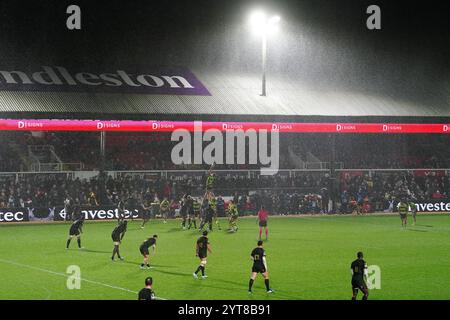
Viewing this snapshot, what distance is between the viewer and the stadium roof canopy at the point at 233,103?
45875 mm

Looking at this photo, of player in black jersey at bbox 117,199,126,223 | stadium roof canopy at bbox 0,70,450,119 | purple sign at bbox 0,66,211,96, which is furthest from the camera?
purple sign at bbox 0,66,211,96

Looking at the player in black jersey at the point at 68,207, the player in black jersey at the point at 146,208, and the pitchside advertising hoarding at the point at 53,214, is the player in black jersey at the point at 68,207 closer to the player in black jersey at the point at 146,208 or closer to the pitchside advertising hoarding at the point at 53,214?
the pitchside advertising hoarding at the point at 53,214

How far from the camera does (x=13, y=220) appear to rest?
45.7 meters

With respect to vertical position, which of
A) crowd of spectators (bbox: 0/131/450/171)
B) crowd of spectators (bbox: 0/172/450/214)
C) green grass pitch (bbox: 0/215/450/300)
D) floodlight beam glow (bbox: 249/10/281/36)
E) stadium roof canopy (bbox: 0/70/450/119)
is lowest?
green grass pitch (bbox: 0/215/450/300)

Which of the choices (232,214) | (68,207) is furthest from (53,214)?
(232,214)

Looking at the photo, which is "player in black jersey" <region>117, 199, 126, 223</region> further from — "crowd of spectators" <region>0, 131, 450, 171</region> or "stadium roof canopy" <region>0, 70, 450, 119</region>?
"crowd of spectators" <region>0, 131, 450, 171</region>

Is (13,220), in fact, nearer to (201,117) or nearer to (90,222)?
(90,222)

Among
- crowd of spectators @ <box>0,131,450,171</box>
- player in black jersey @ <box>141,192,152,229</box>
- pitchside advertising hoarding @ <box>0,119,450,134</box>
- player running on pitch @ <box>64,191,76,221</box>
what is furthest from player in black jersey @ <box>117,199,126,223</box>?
crowd of spectators @ <box>0,131,450,171</box>

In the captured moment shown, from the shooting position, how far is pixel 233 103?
5062 cm

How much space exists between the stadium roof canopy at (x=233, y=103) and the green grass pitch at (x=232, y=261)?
7.13 m

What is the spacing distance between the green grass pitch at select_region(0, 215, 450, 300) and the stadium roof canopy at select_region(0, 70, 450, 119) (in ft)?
23.4

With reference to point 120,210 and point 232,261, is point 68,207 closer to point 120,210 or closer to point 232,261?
point 120,210

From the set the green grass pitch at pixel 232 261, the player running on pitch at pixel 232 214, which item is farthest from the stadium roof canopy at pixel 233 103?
the player running on pitch at pixel 232 214

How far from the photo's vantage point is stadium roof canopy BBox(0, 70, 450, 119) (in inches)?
1806
